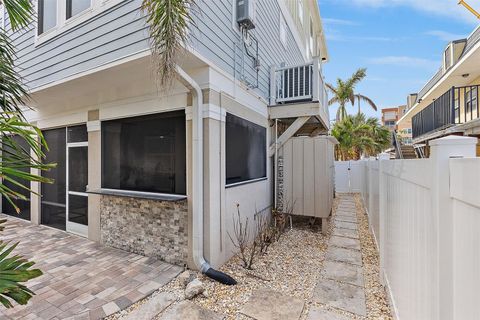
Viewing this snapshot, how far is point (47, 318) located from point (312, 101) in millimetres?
5636

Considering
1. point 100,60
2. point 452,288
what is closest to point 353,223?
point 452,288

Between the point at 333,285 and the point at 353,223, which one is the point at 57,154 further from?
the point at 353,223

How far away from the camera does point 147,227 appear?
4.17 metres

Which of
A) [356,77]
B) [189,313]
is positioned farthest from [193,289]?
[356,77]

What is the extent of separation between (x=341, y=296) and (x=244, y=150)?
2.83 metres

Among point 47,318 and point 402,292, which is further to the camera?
point 47,318

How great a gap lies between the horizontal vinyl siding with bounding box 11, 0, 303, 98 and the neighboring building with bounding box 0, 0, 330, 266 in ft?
0.08

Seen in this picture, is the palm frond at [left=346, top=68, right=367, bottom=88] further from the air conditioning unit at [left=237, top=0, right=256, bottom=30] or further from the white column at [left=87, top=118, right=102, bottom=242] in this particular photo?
the white column at [left=87, top=118, right=102, bottom=242]

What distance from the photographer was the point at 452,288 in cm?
105

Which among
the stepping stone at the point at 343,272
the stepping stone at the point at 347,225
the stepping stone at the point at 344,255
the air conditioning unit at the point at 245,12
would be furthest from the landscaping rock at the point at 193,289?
the air conditioning unit at the point at 245,12

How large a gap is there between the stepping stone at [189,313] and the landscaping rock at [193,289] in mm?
141

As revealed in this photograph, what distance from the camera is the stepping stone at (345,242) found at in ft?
15.5

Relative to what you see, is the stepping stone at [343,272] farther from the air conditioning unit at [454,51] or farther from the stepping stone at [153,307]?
the air conditioning unit at [454,51]

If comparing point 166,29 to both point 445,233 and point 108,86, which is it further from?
point 445,233
